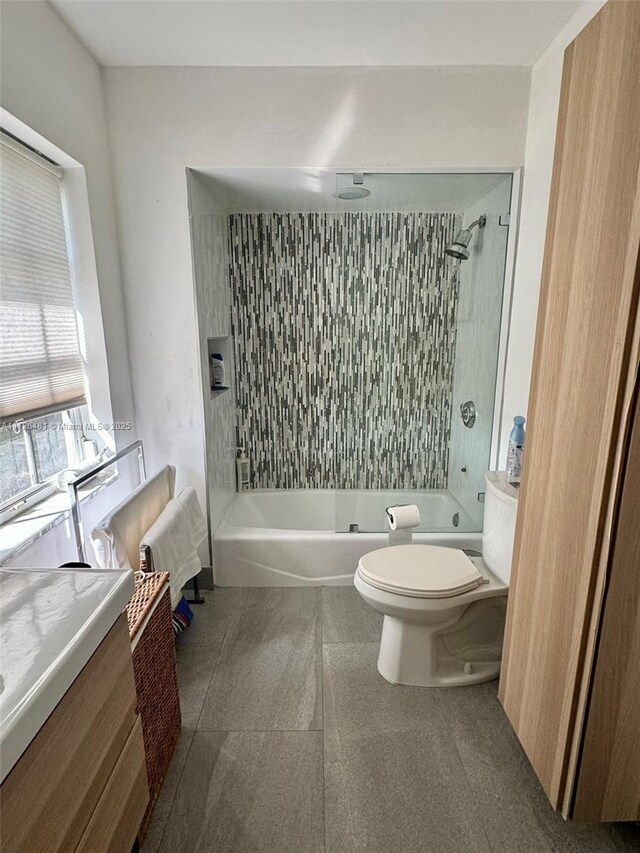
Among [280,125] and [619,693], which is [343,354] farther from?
[619,693]

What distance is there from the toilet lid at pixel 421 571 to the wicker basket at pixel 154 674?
30.3 inches

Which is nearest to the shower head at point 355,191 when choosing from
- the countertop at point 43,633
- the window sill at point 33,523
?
the window sill at point 33,523

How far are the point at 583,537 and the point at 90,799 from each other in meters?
1.21

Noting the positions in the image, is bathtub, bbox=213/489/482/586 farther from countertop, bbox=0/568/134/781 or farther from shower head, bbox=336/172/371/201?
shower head, bbox=336/172/371/201

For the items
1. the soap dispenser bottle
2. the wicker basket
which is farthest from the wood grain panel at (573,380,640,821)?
the wicker basket

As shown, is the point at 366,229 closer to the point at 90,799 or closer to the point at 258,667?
the point at 258,667

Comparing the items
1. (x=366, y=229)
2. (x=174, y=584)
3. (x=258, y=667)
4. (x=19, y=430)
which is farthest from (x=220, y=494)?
(x=366, y=229)

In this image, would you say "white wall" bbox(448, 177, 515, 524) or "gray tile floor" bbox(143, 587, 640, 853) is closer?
"gray tile floor" bbox(143, 587, 640, 853)

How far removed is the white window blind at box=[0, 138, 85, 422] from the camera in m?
1.42

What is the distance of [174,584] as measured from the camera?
1.71 metres

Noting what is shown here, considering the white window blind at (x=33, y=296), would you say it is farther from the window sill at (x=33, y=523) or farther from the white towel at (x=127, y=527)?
the white towel at (x=127, y=527)

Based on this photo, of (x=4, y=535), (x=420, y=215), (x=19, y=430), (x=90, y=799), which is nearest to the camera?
(x=90, y=799)

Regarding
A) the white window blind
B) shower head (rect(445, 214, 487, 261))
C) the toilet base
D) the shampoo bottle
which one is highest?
shower head (rect(445, 214, 487, 261))

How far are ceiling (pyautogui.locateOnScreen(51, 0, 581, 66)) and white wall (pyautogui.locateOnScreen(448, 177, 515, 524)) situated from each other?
23.0 inches
